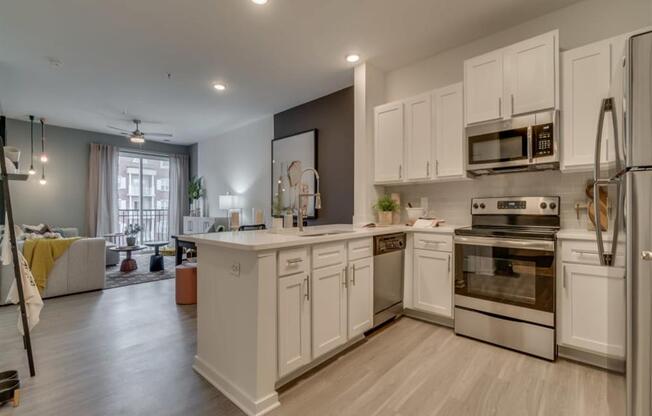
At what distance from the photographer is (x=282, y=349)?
186 cm

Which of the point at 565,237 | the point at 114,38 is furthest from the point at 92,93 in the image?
the point at 565,237

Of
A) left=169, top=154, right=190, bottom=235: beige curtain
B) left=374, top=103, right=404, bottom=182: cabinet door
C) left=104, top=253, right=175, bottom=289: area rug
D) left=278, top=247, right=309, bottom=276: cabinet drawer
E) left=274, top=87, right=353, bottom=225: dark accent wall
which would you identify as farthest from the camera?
left=169, top=154, right=190, bottom=235: beige curtain

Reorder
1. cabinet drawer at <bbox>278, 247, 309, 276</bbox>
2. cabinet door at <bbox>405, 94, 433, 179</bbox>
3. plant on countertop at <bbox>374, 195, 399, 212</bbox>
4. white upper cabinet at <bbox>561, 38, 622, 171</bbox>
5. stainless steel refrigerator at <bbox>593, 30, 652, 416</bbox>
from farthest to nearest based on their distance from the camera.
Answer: plant on countertop at <bbox>374, 195, 399, 212</bbox>
cabinet door at <bbox>405, 94, 433, 179</bbox>
white upper cabinet at <bbox>561, 38, 622, 171</bbox>
cabinet drawer at <bbox>278, 247, 309, 276</bbox>
stainless steel refrigerator at <bbox>593, 30, 652, 416</bbox>

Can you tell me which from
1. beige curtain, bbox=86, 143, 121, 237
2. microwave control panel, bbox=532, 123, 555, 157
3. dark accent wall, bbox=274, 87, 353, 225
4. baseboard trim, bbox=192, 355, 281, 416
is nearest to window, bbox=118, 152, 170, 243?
beige curtain, bbox=86, 143, 121, 237

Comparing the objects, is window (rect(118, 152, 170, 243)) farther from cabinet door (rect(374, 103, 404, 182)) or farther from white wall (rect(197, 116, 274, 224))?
cabinet door (rect(374, 103, 404, 182))

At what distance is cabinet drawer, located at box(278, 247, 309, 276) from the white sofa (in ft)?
12.5

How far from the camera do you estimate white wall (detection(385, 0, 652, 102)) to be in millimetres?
2357

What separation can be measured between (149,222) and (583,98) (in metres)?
8.82

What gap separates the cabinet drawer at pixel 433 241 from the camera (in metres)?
2.79

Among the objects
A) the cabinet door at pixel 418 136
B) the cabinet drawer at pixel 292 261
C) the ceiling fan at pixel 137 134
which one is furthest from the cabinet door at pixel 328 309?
the ceiling fan at pixel 137 134

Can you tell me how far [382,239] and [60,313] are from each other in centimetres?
365

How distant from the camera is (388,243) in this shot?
285cm

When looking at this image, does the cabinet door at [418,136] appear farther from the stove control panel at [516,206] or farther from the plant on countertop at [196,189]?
the plant on countertop at [196,189]

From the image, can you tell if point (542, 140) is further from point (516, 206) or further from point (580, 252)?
point (580, 252)
